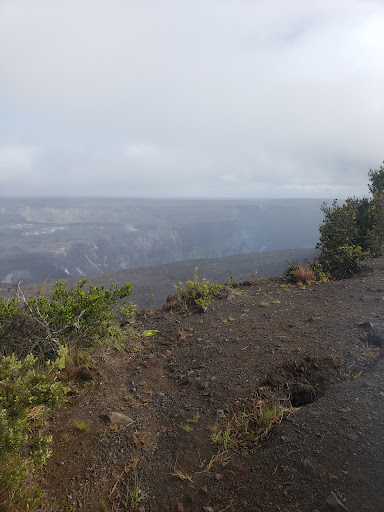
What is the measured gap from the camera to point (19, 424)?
84.2 inches

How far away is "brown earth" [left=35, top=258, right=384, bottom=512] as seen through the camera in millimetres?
2176

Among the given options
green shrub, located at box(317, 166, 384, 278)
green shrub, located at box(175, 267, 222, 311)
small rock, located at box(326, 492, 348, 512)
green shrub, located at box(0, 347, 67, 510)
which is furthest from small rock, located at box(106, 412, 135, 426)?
green shrub, located at box(317, 166, 384, 278)

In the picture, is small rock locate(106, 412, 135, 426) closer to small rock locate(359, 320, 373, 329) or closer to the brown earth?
the brown earth

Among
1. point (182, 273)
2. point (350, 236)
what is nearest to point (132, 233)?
point (182, 273)

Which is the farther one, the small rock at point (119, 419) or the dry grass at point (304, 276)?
the dry grass at point (304, 276)

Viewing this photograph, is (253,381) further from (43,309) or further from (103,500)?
(43,309)

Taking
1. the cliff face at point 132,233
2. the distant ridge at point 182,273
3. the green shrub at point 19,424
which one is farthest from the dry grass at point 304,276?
the cliff face at point 132,233

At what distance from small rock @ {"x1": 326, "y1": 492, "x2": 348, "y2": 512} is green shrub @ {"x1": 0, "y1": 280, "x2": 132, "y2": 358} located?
125 inches

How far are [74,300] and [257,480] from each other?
3.30m

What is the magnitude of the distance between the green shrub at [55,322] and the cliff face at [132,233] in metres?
45.4

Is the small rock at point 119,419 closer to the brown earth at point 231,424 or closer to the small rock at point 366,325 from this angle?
the brown earth at point 231,424

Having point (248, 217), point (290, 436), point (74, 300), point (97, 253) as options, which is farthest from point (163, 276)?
point (248, 217)

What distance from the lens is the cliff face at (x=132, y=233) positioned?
190ft

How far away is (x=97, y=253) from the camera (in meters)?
66.4
